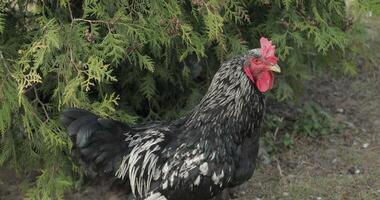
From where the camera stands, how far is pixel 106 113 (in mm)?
4137

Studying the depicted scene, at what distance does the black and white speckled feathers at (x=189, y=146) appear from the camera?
3660 mm

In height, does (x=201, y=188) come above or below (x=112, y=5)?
below

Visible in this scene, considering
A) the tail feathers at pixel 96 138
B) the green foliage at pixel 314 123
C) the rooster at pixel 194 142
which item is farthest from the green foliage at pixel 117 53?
the green foliage at pixel 314 123

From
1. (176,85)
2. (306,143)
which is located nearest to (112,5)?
(176,85)

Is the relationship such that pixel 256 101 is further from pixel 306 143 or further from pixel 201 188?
pixel 306 143

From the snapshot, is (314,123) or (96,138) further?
(314,123)

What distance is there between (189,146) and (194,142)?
4cm

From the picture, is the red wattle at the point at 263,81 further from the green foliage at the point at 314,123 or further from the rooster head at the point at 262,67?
the green foliage at the point at 314,123

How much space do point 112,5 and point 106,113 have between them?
0.77m

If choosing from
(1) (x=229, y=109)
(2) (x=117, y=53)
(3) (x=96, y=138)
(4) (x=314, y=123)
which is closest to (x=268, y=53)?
(1) (x=229, y=109)

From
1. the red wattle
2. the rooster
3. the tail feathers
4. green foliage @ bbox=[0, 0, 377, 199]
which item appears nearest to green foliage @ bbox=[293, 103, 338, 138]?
green foliage @ bbox=[0, 0, 377, 199]

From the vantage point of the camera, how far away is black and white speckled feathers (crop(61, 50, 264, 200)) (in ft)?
12.0

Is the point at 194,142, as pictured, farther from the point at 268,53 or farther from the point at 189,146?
the point at 268,53

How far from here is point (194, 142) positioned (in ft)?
12.3
